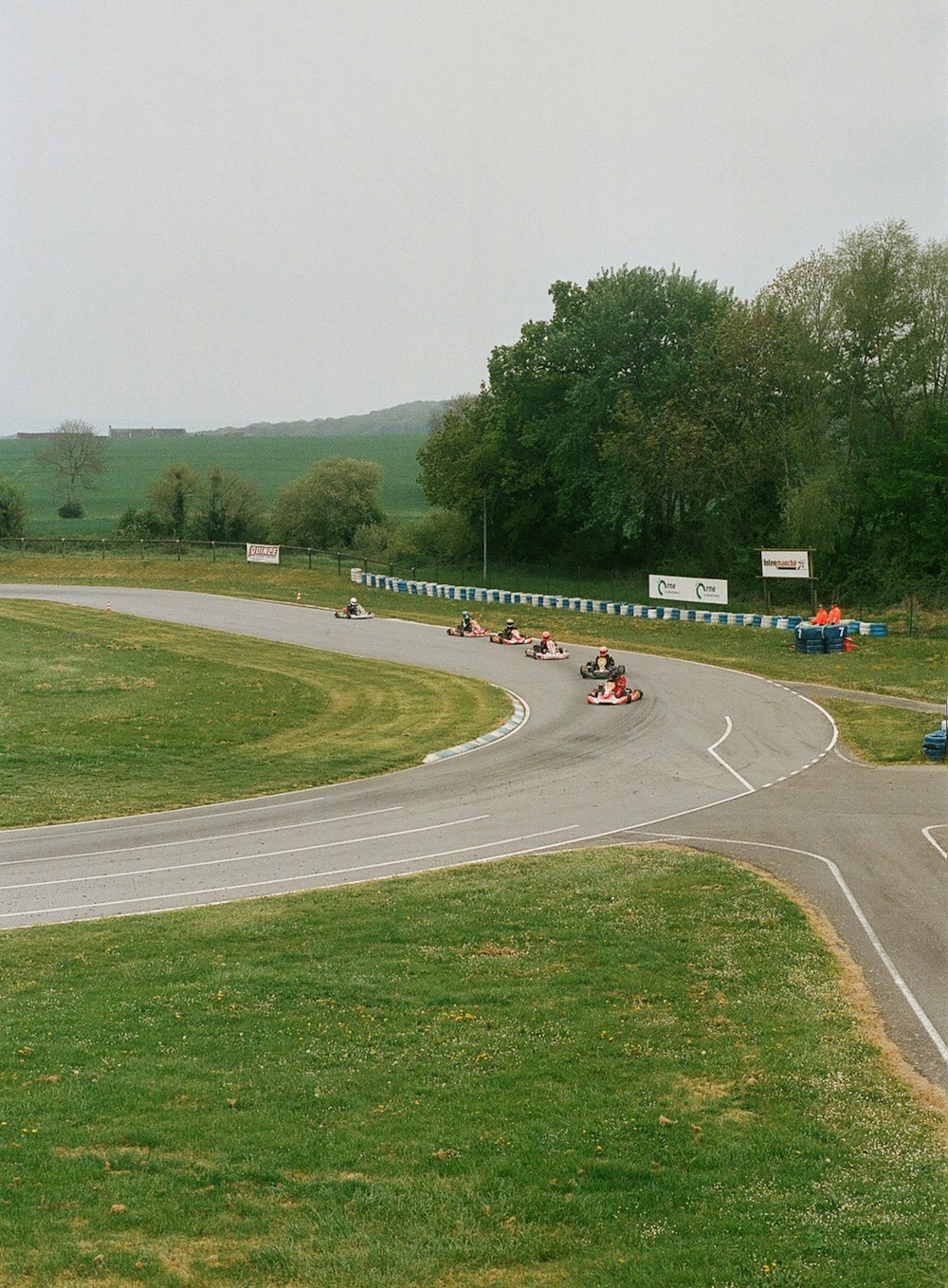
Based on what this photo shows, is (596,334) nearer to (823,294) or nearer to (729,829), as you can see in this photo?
(823,294)

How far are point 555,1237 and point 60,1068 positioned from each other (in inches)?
243

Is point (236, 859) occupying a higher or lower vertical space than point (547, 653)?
lower

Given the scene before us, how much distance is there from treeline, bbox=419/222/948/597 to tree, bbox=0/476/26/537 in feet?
122

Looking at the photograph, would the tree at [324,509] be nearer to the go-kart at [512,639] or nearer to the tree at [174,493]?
the tree at [174,493]

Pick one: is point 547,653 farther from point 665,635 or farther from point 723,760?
point 723,760

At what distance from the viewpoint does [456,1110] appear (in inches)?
472

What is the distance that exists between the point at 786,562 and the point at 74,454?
97.8 meters

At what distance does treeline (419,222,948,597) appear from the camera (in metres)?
60.8

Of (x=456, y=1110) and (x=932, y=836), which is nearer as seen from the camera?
(x=456, y=1110)

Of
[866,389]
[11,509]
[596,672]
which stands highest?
[866,389]

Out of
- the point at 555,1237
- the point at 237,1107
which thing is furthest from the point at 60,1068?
the point at 555,1237

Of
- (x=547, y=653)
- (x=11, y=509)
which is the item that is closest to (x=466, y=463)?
(x=547, y=653)

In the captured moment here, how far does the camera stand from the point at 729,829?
25438 mm

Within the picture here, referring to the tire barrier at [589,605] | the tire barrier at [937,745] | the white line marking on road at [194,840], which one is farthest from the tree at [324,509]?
the white line marking on road at [194,840]
